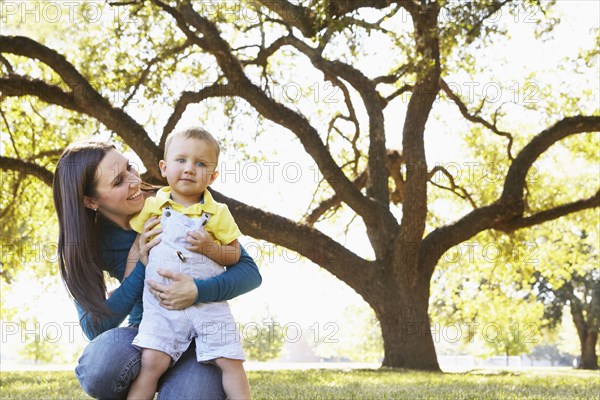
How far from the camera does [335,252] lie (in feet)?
37.1

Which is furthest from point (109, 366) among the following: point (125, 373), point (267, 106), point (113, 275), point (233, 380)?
point (267, 106)

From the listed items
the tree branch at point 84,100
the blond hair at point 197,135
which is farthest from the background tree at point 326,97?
the blond hair at point 197,135

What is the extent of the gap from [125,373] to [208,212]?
31.6 inches

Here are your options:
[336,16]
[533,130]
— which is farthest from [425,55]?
[533,130]

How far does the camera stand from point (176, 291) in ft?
9.53

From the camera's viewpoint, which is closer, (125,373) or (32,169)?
(125,373)

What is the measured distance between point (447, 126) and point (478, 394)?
11353 millimetres

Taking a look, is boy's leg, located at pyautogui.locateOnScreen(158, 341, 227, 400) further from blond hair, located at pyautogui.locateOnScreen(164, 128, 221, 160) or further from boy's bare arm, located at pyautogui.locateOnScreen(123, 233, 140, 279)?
blond hair, located at pyautogui.locateOnScreen(164, 128, 221, 160)

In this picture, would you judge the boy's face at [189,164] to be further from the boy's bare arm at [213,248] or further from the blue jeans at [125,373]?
the blue jeans at [125,373]

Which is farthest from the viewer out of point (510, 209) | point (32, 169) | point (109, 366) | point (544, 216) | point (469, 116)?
point (469, 116)

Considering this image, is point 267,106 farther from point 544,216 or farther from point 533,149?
point 544,216

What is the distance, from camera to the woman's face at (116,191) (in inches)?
127

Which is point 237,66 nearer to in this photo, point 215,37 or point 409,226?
point 215,37

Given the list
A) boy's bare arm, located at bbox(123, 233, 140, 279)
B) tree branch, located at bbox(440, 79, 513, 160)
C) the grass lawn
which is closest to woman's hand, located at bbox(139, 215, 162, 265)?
boy's bare arm, located at bbox(123, 233, 140, 279)
